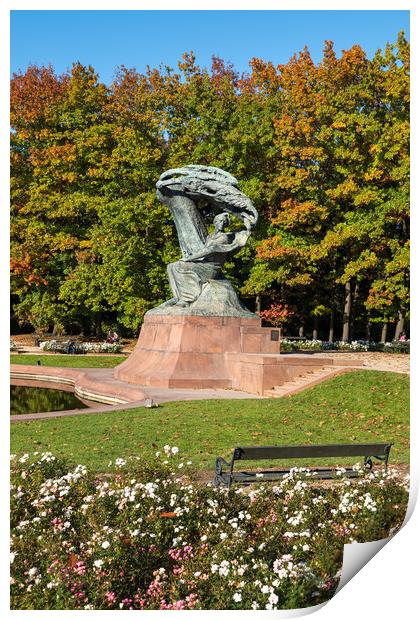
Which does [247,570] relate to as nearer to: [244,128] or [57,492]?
[57,492]

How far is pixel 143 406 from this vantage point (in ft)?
38.0

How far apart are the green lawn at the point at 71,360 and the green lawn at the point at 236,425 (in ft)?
30.4

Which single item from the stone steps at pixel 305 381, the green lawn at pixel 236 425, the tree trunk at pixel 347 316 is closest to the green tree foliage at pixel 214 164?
the tree trunk at pixel 347 316

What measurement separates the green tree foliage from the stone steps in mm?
11580

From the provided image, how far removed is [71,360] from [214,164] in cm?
959

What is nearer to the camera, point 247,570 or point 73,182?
point 247,570

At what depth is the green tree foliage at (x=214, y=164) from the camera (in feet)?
82.9

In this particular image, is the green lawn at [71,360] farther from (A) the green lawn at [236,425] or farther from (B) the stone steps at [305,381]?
(A) the green lawn at [236,425]

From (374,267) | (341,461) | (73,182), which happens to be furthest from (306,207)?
(341,461)

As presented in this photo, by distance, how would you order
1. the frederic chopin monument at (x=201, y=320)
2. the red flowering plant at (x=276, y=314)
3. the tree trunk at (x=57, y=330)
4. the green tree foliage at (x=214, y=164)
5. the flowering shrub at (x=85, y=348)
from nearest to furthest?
1. the frederic chopin monument at (x=201, y=320)
2. the flowering shrub at (x=85, y=348)
3. the green tree foliage at (x=214, y=164)
4. the red flowering plant at (x=276, y=314)
5. the tree trunk at (x=57, y=330)

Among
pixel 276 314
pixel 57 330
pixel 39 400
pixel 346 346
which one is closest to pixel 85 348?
pixel 57 330
